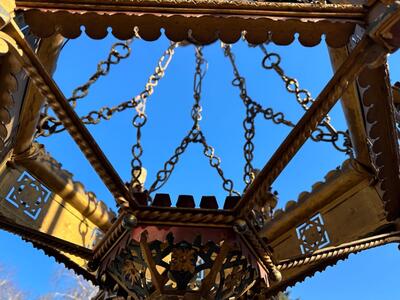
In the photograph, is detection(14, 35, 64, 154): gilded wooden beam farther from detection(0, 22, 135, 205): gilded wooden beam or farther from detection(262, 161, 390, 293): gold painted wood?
detection(262, 161, 390, 293): gold painted wood

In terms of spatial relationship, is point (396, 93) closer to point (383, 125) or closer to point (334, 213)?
point (383, 125)

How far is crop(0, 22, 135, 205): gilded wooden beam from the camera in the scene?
2430 mm

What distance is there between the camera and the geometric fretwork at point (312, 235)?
468 cm

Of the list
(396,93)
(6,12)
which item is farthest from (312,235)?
(6,12)

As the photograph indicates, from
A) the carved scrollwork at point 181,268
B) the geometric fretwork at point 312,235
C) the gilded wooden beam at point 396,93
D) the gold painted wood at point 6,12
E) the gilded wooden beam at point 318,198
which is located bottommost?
the carved scrollwork at point 181,268

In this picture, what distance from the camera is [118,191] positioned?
289cm

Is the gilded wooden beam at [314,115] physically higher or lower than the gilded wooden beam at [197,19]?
lower

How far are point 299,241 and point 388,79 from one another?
234cm

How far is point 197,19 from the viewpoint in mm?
2656

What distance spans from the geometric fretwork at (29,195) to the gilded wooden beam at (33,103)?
1.06ft

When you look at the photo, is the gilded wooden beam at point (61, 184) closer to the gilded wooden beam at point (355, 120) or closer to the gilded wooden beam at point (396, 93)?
the gilded wooden beam at point (355, 120)

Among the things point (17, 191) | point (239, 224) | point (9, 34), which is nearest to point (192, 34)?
point (9, 34)

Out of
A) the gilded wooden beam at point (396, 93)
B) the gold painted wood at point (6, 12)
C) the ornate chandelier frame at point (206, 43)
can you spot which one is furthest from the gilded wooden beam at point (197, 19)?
the gilded wooden beam at point (396, 93)

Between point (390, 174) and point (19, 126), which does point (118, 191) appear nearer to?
point (19, 126)
